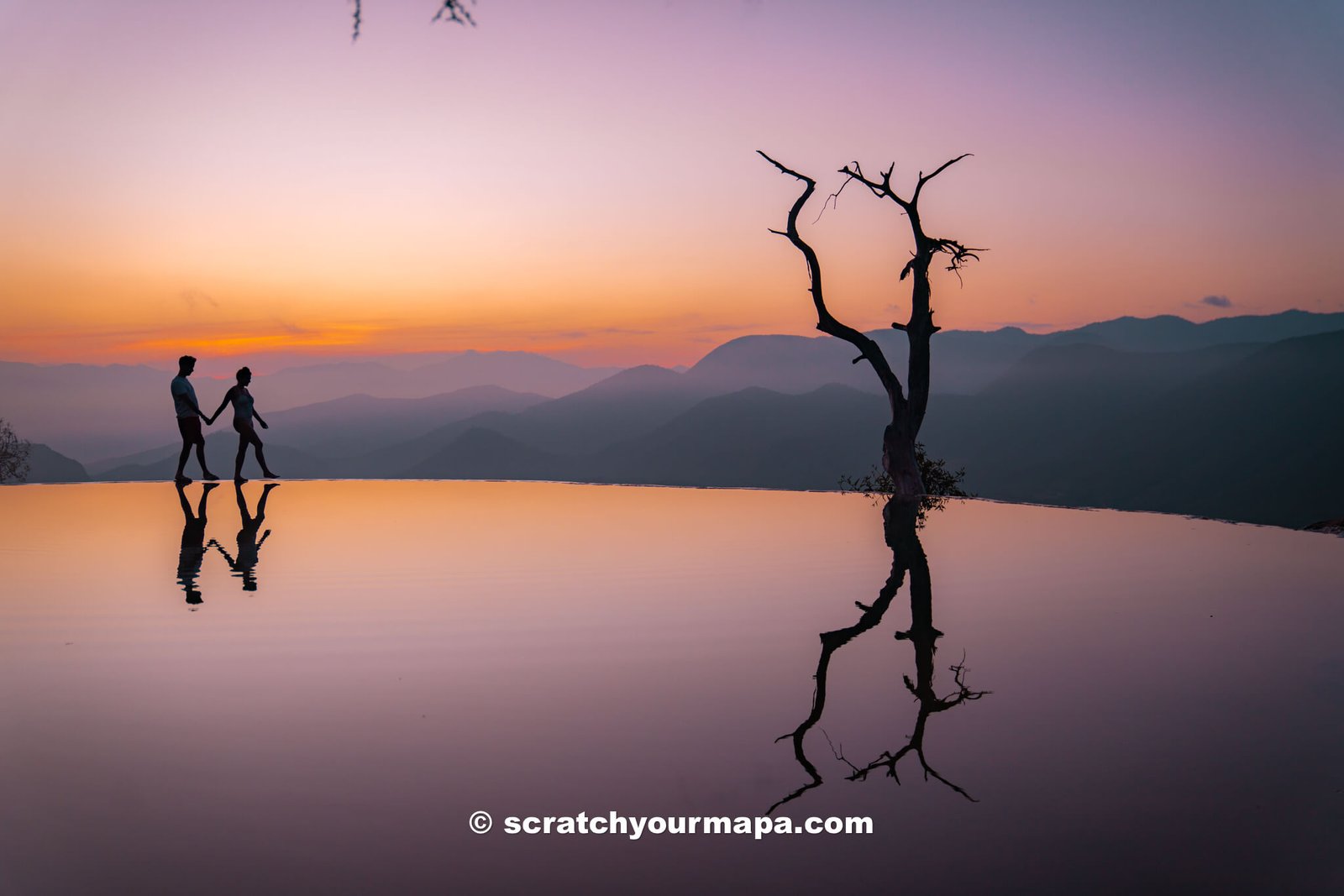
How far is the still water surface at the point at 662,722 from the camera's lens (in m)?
3.93

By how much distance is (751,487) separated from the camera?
24.9m

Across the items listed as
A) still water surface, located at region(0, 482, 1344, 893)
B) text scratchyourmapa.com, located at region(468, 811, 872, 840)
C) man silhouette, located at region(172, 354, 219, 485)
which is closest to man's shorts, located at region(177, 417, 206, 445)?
man silhouette, located at region(172, 354, 219, 485)

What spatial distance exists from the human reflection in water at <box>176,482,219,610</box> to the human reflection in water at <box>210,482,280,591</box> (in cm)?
25

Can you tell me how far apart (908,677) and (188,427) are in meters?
18.5

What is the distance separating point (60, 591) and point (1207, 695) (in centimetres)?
938

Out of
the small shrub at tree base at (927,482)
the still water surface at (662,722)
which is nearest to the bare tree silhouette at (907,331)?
the small shrub at tree base at (927,482)

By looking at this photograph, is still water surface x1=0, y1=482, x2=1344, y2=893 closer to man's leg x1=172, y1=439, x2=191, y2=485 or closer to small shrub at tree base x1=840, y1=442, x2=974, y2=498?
man's leg x1=172, y1=439, x2=191, y2=485

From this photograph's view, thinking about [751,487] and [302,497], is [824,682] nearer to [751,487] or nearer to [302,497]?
[302,497]

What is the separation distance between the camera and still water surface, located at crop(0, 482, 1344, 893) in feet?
12.9

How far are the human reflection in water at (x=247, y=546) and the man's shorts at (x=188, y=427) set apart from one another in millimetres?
2053

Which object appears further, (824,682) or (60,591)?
(60,591)

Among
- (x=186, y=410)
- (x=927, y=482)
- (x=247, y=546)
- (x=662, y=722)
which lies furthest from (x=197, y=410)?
(x=662, y=722)

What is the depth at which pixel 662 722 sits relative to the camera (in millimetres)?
5527

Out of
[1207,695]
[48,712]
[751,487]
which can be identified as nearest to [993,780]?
[1207,695]
